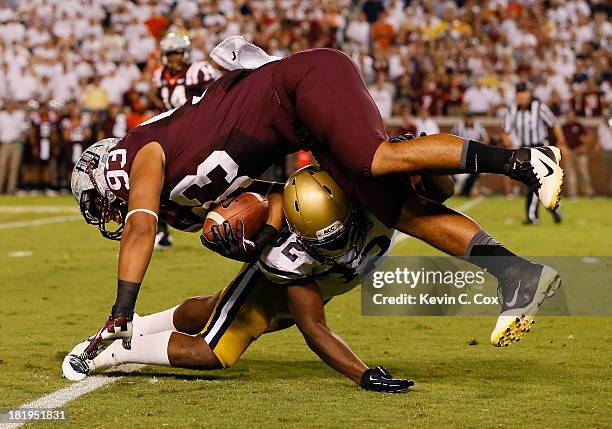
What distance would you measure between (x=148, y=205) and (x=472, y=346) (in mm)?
A: 1860

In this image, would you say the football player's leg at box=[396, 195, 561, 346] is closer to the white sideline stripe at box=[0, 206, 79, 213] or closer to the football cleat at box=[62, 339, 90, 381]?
the football cleat at box=[62, 339, 90, 381]

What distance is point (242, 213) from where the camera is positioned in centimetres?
426

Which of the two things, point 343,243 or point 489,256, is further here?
point 343,243

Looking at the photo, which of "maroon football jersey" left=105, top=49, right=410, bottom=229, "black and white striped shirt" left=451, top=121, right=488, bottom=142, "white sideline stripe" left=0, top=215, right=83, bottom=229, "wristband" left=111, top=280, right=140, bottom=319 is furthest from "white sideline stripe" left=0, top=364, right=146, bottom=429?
"black and white striped shirt" left=451, top=121, right=488, bottom=142

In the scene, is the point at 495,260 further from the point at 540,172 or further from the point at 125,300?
the point at 125,300

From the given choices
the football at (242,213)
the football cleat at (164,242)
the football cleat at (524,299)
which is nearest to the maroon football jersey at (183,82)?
the football cleat at (164,242)

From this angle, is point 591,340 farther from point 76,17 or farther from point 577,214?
point 76,17

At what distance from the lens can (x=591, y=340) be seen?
18.1 feet

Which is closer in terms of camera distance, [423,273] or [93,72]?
[423,273]

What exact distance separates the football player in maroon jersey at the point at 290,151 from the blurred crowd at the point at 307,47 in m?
12.7

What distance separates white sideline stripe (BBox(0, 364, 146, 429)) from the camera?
402 cm

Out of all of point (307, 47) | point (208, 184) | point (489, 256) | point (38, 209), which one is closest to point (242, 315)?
point (208, 184)

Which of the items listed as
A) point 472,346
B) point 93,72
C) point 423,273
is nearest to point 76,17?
point 93,72

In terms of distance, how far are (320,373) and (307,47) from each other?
47.9 ft
